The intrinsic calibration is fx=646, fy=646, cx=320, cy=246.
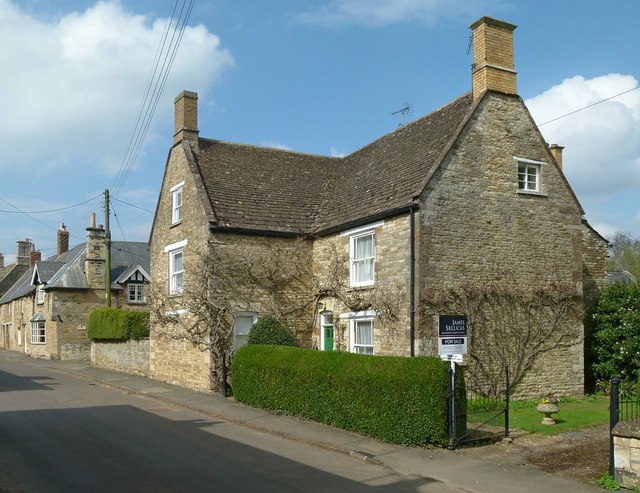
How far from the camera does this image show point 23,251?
6669 cm

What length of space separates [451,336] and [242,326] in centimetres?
1061

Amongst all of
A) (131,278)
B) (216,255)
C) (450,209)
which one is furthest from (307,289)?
(131,278)

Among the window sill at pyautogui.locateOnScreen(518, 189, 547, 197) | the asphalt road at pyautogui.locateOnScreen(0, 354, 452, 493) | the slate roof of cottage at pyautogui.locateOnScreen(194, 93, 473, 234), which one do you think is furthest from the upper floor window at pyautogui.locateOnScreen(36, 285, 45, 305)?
the window sill at pyautogui.locateOnScreen(518, 189, 547, 197)

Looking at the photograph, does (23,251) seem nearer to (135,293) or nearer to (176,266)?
(135,293)

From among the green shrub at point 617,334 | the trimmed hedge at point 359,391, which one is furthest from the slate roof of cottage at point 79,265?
the green shrub at point 617,334

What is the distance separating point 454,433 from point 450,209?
745cm

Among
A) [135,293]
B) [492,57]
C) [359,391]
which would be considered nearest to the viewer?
[359,391]

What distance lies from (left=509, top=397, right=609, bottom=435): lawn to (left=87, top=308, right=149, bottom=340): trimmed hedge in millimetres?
18316

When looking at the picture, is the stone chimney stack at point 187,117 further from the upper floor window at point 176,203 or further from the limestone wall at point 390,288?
the limestone wall at point 390,288

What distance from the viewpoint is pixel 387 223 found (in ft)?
62.1

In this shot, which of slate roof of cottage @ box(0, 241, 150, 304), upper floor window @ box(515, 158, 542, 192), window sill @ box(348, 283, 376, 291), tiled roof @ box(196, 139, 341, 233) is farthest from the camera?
slate roof of cottage @ box(0, 241, 150, 304)

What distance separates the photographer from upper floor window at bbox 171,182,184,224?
2455 centimetres

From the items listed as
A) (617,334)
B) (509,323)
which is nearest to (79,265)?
(509,323)

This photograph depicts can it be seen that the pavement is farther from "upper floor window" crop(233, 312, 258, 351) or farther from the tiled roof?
the tiled roof
